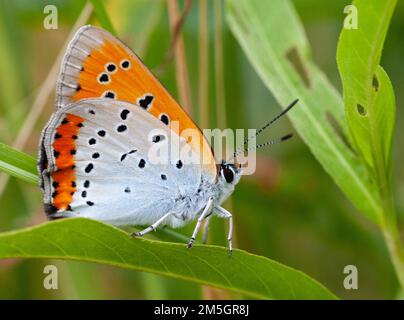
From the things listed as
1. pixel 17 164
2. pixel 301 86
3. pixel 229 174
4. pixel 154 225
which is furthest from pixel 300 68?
pixel 17 164

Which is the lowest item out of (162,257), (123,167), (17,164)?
(162,257)

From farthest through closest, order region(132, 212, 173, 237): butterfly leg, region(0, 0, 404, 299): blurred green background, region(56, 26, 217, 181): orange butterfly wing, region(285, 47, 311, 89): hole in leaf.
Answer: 1. region(0, 0, 404, 299): blurred green background
2. region(285, 47, 311, 89): hole in leaf
3. region(56, 26, 217, 181): orange butterfly wing
4. region(132, 212, 173, 237): butterfly leg

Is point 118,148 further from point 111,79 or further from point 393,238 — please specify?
point 393,238

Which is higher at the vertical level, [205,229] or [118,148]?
[118,148]

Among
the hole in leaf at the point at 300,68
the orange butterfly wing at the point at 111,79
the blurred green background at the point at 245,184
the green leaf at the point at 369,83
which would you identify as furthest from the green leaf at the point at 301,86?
the blurred green background at the point at 245,184

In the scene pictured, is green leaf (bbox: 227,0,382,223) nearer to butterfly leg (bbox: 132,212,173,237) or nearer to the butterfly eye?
the butterfly eye

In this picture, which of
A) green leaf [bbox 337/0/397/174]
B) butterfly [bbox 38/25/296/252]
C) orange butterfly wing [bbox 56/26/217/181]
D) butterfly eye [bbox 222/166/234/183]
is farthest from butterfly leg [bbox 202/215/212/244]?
green leaf [bbox 337/0/397/174]
